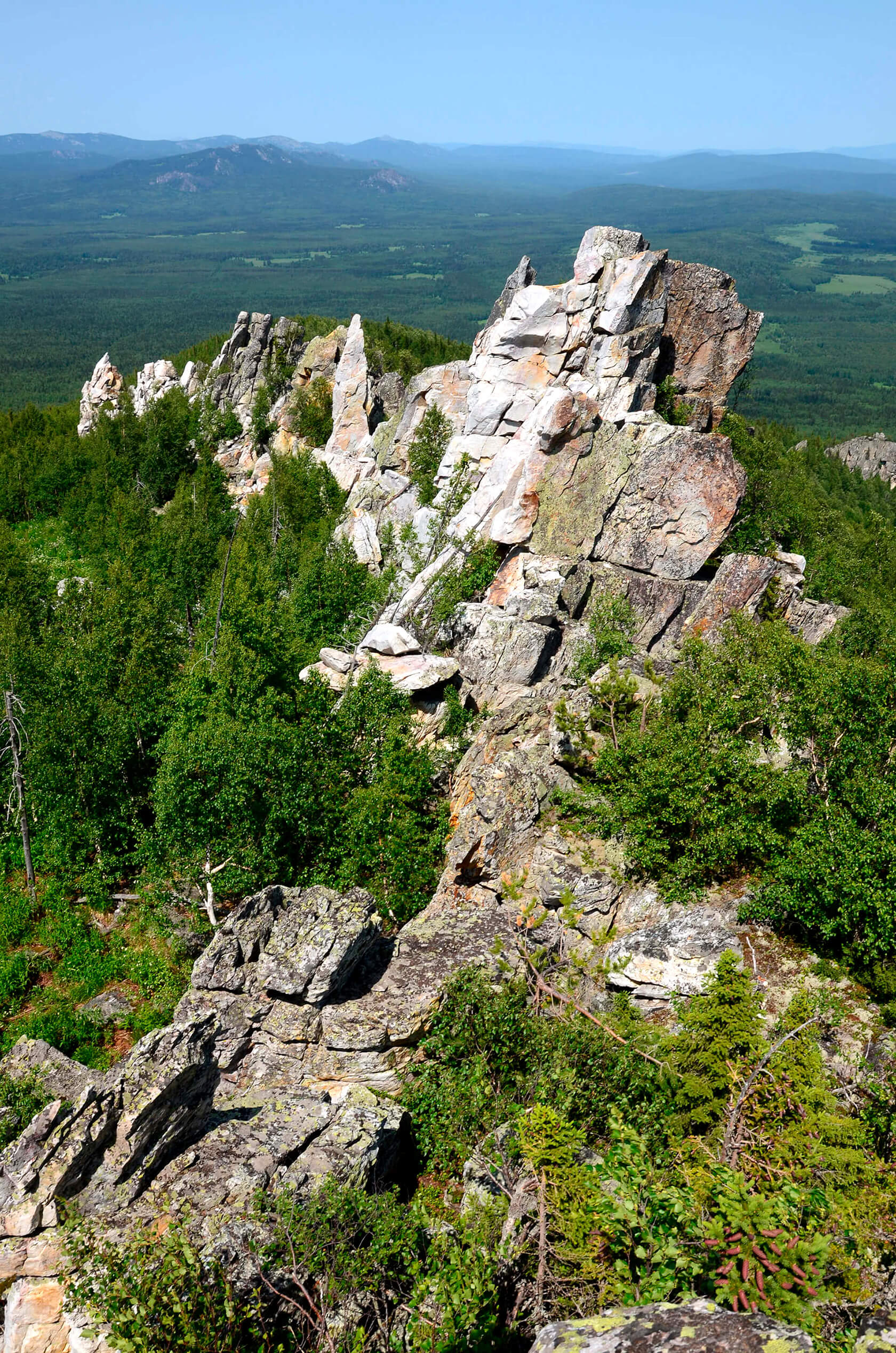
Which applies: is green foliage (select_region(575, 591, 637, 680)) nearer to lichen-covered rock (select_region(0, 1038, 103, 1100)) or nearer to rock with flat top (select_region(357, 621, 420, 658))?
rock with flat top (select_region(357, 621, 420, 658))

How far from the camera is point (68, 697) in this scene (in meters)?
35.1

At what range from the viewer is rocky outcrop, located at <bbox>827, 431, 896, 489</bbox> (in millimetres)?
149375

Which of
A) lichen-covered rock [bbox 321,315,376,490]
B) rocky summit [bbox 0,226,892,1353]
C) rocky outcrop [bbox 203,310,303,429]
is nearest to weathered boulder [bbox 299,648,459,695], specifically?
rocky summit [bbox 0,226,892,1353]

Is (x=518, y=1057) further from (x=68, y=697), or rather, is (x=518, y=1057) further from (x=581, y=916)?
(x=68, y=697)

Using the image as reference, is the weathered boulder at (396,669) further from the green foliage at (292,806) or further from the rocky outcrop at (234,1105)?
the rocky outcrop at (234,1105)

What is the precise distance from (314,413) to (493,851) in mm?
62028

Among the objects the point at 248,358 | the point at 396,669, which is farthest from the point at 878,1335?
the point at 248,358

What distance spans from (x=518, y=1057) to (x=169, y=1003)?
14553mm

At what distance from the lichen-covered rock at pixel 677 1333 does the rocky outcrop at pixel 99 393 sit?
345 ft

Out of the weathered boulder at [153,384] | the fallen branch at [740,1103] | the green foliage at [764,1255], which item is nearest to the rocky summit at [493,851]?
the green foliage at [764,1255]

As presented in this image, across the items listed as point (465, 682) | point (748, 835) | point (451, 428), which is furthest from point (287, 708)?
point (451, 428)

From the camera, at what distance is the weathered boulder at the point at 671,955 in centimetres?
1956

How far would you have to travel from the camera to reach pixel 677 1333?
7195mm

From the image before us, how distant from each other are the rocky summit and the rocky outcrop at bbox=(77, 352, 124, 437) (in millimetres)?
51664
